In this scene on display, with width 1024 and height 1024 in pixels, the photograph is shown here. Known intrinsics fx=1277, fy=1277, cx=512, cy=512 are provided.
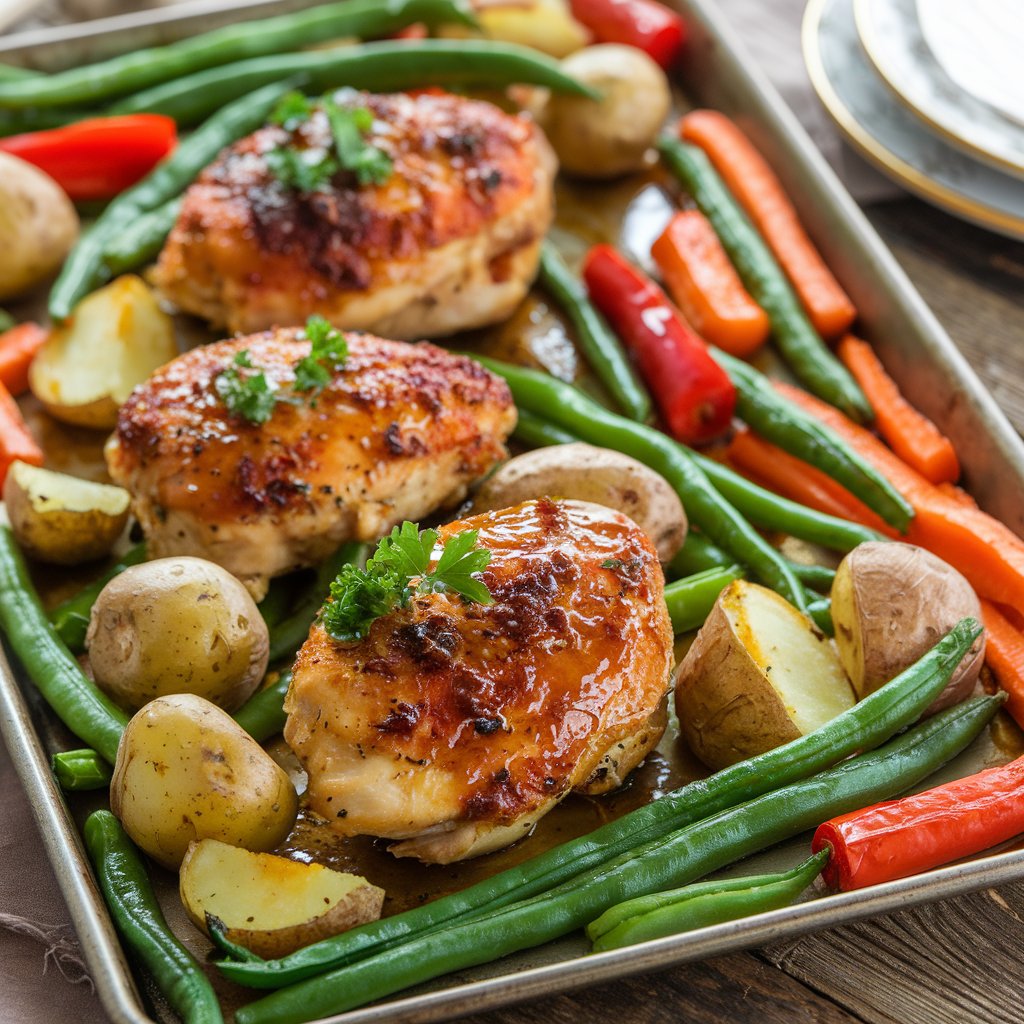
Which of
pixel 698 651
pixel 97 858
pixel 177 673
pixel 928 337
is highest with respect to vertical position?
pixel 928 337

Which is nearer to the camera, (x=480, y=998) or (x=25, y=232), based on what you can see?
(x=480, y=998)

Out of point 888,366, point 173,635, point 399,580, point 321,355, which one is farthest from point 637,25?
point 173,635

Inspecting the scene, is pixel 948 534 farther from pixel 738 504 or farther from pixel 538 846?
pixel 538 846

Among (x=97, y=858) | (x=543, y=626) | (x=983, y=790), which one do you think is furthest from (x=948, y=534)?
(x=97, y=858)

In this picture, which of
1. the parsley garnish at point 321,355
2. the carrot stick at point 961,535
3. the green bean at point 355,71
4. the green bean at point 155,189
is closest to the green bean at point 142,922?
the parsley garnish at point 321,355

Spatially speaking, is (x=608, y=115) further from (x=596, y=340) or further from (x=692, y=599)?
(x=692, y=599)

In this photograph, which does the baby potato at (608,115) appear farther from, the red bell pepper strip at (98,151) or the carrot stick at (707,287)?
the red bell pepper strip at (98,151)
